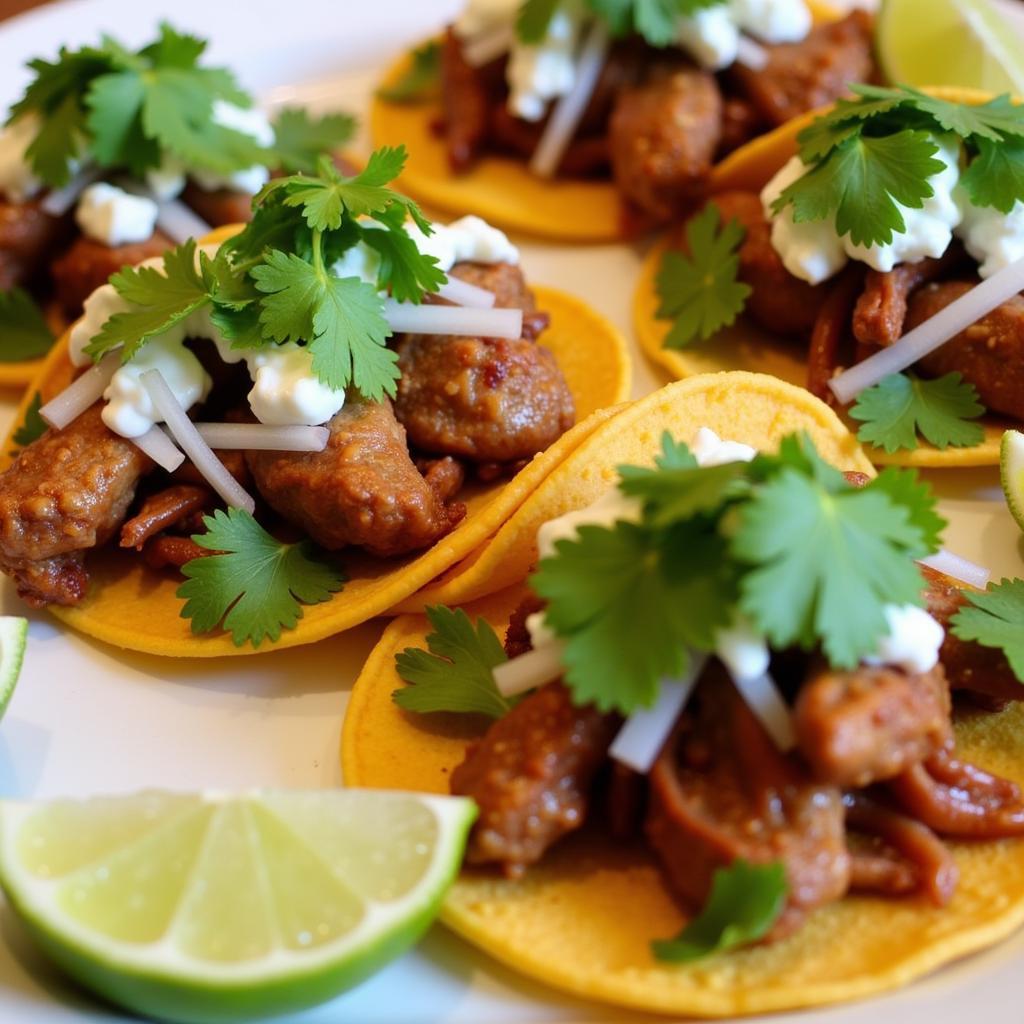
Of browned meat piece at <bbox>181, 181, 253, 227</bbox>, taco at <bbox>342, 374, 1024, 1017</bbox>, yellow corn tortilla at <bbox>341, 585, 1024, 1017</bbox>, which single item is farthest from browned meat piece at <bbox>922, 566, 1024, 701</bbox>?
browned meat piece at <bbox>181, 181, 253, 227</bbox>

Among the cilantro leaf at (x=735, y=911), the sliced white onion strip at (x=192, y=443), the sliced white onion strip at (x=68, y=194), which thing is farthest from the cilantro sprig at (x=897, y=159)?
the sliced white onion strip at (x=68, y=194)

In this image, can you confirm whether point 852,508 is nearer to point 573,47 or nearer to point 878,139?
point 878,139

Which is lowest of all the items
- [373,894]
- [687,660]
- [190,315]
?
[373,894]

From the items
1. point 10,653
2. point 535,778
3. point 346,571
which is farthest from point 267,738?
point 535,778

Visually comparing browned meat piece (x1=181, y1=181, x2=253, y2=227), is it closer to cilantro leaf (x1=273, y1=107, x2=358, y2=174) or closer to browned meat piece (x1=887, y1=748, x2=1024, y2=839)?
cilantro leaf (x1=273, y1=107, x2=358, y2=174)

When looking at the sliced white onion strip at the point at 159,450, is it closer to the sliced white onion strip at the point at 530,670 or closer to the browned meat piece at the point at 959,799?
the sliced white onion strip at the point at 530,670

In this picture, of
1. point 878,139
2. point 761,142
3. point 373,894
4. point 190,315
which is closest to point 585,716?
point 373,894

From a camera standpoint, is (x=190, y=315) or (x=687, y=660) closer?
(x=687, y=660)
